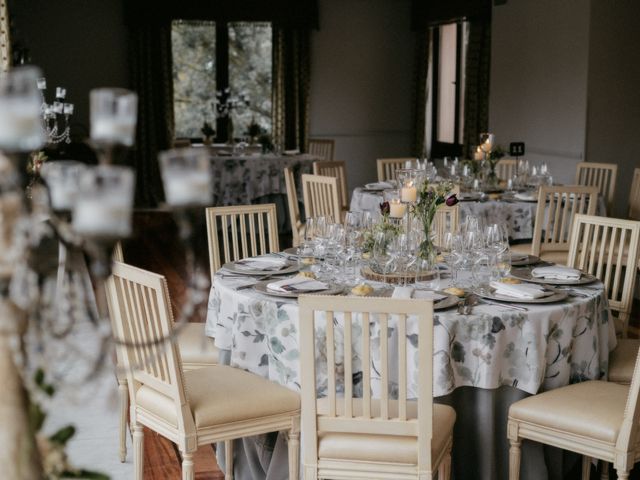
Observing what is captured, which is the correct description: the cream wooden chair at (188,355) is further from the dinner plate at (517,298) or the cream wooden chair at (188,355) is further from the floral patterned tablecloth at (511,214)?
the floral patterned tablecloth at (511,214)

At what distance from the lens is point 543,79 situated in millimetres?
8516

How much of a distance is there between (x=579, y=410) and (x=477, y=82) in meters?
7.22

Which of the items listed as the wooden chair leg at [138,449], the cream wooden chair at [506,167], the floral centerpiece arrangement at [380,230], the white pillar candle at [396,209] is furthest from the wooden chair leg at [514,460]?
the cream wooden chair at [506,167]

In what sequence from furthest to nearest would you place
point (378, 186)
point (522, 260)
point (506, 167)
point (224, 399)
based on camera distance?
point (506, 167), point (378, 186), point (522, 260), point (224, 399)

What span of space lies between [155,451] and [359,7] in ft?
28.2

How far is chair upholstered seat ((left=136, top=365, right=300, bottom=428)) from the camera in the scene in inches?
113

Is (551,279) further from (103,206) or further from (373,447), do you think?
(103,206)

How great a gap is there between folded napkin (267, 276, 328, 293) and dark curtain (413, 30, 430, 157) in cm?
805

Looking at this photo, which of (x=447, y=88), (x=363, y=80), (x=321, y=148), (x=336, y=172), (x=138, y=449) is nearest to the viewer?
(x=138, y=449)

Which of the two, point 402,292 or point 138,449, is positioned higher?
point 402,292

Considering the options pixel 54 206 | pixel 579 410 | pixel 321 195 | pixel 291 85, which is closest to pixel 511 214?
pixel 321 195

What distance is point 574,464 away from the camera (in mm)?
3498

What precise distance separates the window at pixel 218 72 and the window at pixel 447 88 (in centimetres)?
214

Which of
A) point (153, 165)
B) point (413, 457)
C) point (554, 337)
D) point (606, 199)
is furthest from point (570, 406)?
point (153, 165)
